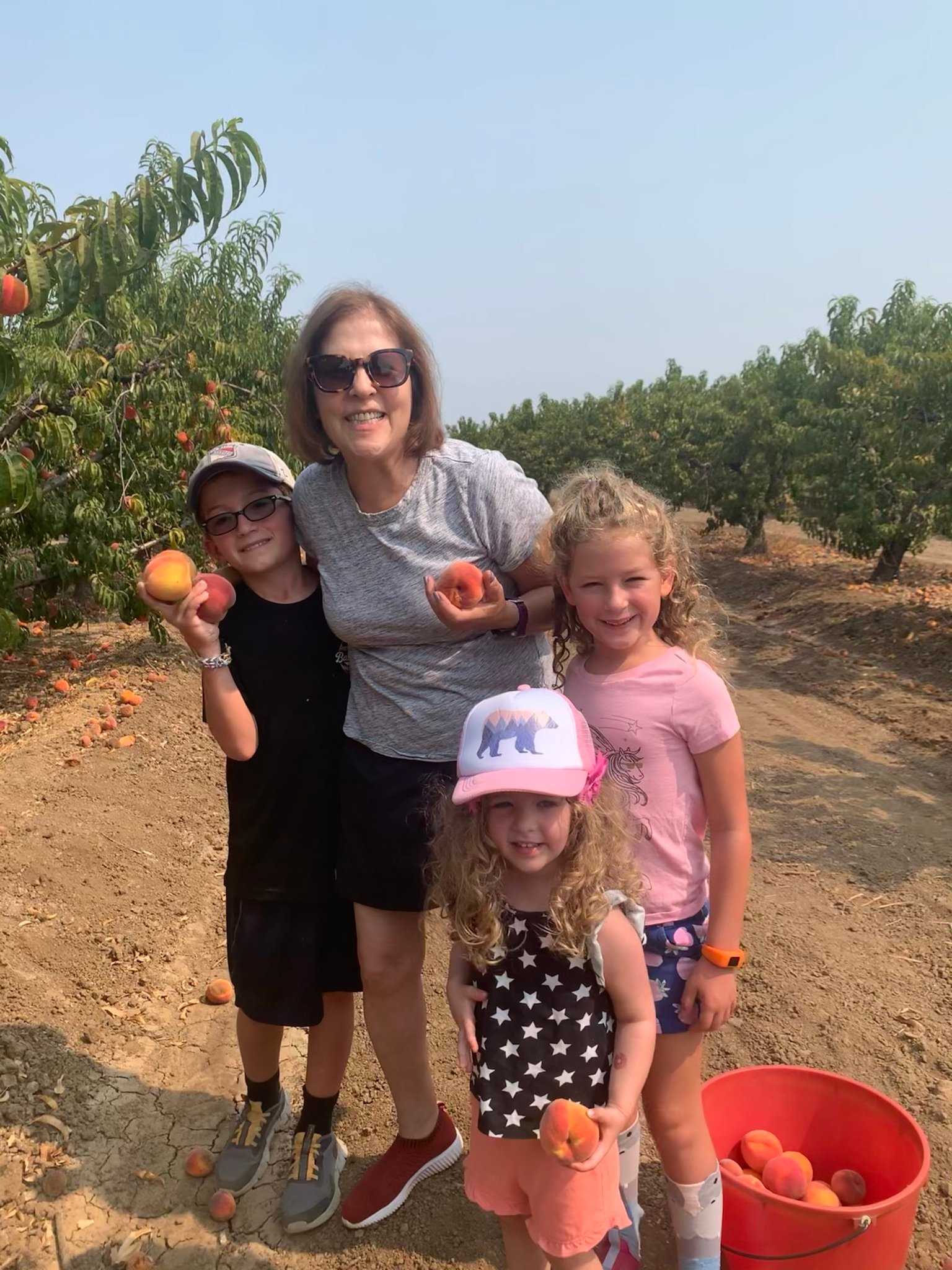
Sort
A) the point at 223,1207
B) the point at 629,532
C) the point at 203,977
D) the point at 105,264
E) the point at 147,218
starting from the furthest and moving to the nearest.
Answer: the point at 203,977, the point at 147,218, the point at 105,264, the point at 223,1207, the point at 629,532

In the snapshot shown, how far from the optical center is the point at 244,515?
79.0 inches

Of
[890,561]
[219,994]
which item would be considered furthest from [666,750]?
[890,561]

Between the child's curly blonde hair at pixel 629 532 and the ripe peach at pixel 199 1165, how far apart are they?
5.54ft

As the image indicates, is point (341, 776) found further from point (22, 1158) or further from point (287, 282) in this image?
point (287, 282)

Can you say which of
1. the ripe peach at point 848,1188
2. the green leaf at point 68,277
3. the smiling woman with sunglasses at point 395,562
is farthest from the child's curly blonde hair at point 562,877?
the green leaf at point 68,277

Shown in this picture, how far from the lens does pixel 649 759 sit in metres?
1.69

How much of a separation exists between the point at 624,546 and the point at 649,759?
1.27ft

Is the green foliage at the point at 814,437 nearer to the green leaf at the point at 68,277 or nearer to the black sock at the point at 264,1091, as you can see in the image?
the green leaf at the point at 68,277

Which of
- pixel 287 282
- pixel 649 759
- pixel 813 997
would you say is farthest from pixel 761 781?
pixel 287 282

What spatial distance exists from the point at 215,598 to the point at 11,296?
119 centimetres

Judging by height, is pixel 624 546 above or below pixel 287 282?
below

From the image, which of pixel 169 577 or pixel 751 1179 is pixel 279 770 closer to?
pixel 169 577

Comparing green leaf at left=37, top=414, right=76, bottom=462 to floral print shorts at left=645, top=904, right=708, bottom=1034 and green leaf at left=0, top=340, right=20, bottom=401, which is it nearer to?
green leaf at left=0, top=340, right=20, bottom=401

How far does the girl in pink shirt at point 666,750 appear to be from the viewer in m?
1.68
